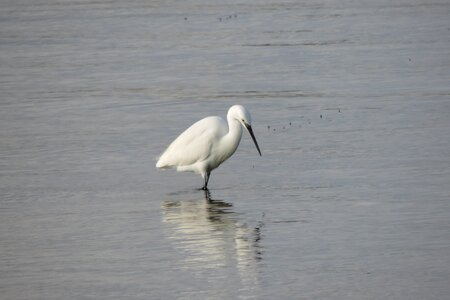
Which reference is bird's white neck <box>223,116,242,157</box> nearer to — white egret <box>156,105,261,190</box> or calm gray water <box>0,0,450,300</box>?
white egret <box>156,105,261,190</box>

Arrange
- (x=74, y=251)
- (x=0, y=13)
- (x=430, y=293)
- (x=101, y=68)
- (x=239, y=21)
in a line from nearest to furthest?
(x=430, y=293) → (x=74, y=251) → (x=101, y=68) → (x=239, y=21) → (x=0, y=13)

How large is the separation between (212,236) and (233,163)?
11.3 ft

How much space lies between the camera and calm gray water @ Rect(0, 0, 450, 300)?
9398 mm

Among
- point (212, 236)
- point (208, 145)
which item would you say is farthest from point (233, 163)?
point (212, 236)

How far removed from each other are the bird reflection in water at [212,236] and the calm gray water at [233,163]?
0.09 feet

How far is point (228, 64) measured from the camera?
21125 mm

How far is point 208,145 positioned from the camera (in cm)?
1295

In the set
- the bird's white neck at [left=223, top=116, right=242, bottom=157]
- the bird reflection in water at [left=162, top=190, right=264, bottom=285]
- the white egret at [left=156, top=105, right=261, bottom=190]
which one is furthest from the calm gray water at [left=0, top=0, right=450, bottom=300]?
the bird's white neck at [left=223, top=116, right=242, bottom=157]

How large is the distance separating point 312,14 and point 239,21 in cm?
181

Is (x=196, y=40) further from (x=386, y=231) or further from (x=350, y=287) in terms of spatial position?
(x=350, y=287)

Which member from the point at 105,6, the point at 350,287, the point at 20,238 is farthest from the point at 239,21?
the point at 350,287

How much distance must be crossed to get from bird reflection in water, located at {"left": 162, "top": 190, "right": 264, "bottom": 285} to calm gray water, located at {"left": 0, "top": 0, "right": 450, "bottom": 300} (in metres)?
0.03

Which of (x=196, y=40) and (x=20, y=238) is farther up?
(x=196, y=40)

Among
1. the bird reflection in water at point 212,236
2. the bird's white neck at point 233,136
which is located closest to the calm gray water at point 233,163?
the bird reflection in water at point 212,236
